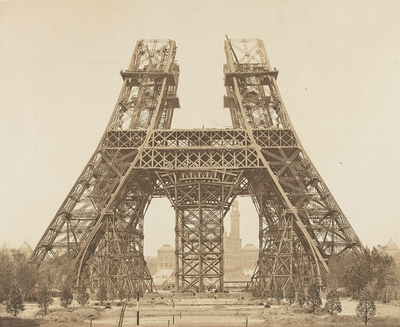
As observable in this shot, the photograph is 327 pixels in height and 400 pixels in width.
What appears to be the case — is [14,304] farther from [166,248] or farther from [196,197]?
[166,248]

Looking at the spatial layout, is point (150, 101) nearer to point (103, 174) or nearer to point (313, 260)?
point (103, 174)

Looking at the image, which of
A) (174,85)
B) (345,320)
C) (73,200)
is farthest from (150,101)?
(345,320)

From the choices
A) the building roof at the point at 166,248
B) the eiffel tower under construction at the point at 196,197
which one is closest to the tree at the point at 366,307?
the eiffel tower under construction at the point at 196,197

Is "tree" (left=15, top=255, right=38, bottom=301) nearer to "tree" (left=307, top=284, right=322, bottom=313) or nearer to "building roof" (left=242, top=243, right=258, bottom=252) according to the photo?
"tree" (left=307, top=284, right=322, bottom=313)

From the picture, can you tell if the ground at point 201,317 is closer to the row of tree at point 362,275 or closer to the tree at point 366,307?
the tree at point 366,307

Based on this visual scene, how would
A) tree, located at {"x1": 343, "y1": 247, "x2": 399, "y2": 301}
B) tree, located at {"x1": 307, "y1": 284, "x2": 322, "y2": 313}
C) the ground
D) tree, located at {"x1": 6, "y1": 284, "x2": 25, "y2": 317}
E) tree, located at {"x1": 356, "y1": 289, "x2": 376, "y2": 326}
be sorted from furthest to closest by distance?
1. tree, located at {"x1": 343, "y1": 247, "x2": 399, "y2": 301}
2. tree, located at {"x1": 307, "y1": 284, "x2": 322, "y2": 313}
3. tree, located at {"x1": 6, "y1": 284, "x2": 25, "y2": 317}
4. the ground
5. tree, located at {"x1": 356, "y1": 289, "x2": 376, "y2": 326}

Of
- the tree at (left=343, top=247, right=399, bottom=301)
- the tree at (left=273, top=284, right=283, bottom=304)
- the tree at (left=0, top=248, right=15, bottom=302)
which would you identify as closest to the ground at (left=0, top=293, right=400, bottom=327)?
the tree at (left=0, top=248, right=15, bottom=302)

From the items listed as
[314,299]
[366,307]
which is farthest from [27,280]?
[366,307]

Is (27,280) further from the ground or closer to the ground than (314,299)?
further from the ground
